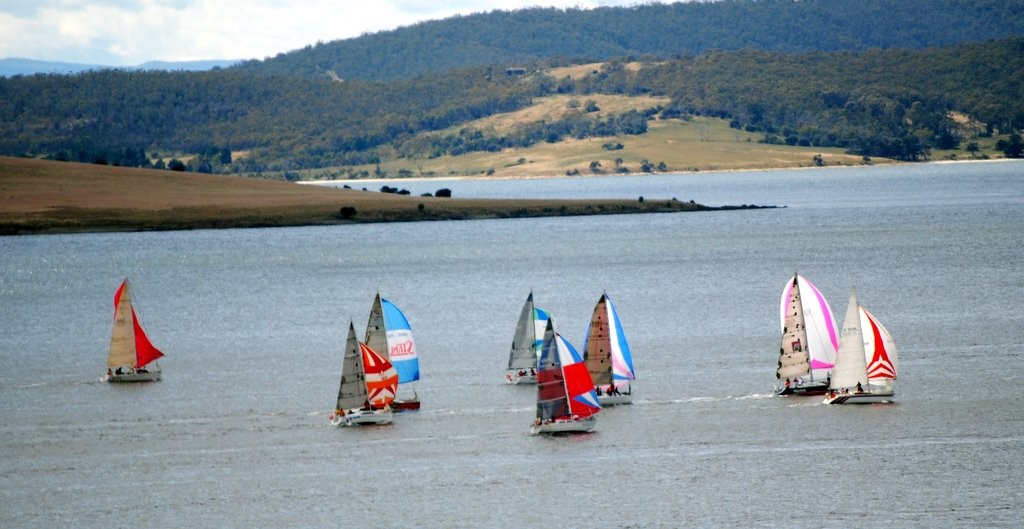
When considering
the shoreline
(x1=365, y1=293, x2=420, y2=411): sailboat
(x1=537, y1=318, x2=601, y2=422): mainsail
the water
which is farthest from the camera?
the shoreline

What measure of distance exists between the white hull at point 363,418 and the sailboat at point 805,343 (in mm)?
14010

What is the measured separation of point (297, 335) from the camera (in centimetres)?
7769

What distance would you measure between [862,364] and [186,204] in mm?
128988

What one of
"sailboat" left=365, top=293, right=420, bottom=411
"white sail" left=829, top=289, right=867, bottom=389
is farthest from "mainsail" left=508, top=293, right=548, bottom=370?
"white sail" left=829, top=289, right=867, bottom=389

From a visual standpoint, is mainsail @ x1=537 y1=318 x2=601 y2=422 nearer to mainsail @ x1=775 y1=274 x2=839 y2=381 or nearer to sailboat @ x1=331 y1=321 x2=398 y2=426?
sailboat @ x1=331 y1=321 x2=398 y2=426

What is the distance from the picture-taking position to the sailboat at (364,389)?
169ft

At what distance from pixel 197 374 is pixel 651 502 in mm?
28858

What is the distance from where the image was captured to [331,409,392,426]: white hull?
5206 cm

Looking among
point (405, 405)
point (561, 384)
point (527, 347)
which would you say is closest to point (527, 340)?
point (527, 347)

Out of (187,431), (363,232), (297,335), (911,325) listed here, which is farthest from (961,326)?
(363,232)

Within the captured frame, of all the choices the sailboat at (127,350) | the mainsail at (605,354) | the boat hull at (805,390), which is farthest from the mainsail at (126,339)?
the boat hull at (805,390)

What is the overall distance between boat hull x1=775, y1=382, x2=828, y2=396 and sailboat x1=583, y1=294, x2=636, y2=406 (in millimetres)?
5440

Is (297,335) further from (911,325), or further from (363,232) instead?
(363,232)

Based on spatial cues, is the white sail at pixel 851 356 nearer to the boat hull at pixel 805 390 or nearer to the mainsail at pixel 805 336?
the boat hull at pixel 805 390
